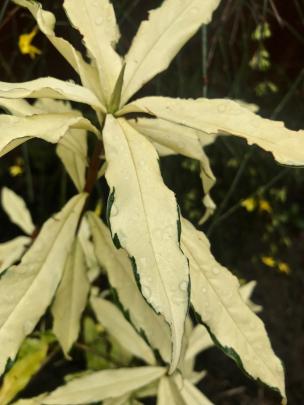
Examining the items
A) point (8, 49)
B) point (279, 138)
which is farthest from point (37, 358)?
point (8, 49)

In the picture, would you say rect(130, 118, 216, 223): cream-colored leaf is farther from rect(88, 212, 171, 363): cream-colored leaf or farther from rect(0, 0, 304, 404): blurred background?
rect(0, 0, 304, 404): blurred background

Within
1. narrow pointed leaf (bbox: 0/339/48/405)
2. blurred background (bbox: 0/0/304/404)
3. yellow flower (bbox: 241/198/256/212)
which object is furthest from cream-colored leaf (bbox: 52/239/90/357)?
yellow flower (bbox: 241/198/256/212)

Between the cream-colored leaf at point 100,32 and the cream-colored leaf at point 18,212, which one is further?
the cream-colored leaf at point 18,212

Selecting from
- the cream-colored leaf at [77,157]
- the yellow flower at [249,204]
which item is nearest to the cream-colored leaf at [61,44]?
the cream-colored leaf at [77,157]

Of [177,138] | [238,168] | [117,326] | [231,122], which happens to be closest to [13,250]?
[117,326]

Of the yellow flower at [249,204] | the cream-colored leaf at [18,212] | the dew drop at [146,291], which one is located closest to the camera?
the dew drop at [146,291]

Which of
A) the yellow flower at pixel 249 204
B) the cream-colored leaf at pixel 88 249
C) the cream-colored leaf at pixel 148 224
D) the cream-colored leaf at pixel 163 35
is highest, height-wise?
the cream-colored leaf at pixel 163 35

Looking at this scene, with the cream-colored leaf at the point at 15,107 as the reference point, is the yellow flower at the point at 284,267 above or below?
below

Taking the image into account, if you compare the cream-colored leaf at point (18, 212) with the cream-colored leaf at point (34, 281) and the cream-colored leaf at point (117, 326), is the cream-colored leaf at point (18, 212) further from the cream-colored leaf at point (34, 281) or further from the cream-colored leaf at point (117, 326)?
the cream-colored leaf at point (34, 281)
